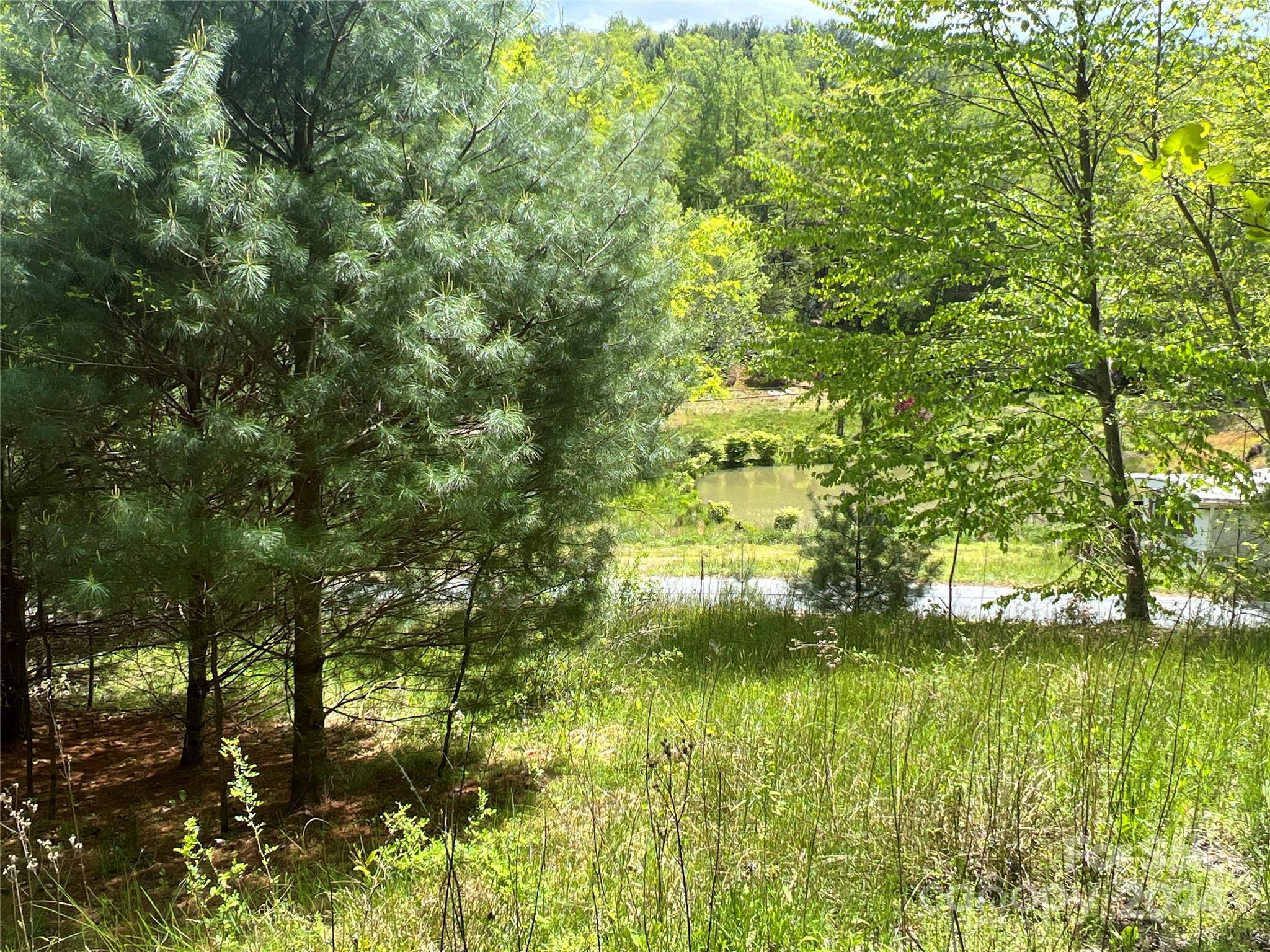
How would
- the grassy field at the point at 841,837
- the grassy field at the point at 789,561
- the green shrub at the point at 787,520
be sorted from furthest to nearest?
the green shrub at the point at 787,520 < the grassy field at the point at 789,561 < the grassy field at the point at 841,837

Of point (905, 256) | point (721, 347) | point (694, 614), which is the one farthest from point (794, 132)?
point (721, 347)

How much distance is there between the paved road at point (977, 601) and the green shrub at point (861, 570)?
0.26 m

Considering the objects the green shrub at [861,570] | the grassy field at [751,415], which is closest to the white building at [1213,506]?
the green shrub at [861,570]

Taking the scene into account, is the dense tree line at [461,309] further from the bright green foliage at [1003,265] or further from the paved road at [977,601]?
the paved road at [977,601]

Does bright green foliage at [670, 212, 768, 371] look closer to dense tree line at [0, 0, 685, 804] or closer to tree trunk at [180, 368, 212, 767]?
dense tree line at [0, 0, 685, 804]

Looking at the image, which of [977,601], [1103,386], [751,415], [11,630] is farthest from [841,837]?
[751,415]

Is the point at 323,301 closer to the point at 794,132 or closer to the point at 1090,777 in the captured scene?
the point at 1090,777

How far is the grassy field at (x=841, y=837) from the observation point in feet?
7.40

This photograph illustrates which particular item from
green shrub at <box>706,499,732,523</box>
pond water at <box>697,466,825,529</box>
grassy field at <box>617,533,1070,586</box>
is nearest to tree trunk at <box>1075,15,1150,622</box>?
grassy field at <box>617,533,1070,586</box>

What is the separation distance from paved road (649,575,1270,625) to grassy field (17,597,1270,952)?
10.00ft

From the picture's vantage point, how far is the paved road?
7.66 m

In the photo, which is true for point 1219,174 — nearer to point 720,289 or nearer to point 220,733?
point 220,733

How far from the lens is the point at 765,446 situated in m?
28.2

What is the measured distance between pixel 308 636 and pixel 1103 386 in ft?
20.4
